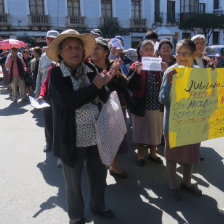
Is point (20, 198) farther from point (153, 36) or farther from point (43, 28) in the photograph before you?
point (43, 28)

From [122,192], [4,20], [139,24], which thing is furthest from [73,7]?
[122,192]

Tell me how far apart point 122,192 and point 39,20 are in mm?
23837

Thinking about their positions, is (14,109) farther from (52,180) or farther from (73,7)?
(73,7)

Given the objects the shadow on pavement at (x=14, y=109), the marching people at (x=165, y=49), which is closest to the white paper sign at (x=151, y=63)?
the marching people at (x=165, y=49)

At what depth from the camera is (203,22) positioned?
94.6 ft

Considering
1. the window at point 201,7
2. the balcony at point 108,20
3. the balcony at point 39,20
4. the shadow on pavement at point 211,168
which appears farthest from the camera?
the window at point 201,7

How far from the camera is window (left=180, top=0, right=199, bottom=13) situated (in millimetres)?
30188

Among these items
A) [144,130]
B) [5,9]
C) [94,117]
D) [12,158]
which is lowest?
[12,158]

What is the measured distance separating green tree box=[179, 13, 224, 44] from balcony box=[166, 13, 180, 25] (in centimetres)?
60

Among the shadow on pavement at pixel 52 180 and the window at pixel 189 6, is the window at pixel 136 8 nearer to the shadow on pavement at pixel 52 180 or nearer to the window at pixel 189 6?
the window at pixel 189 6

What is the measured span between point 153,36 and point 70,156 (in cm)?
325

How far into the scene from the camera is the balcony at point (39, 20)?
2383 centimetres

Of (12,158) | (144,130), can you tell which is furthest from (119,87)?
(12,158)

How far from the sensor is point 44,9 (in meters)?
24.5
